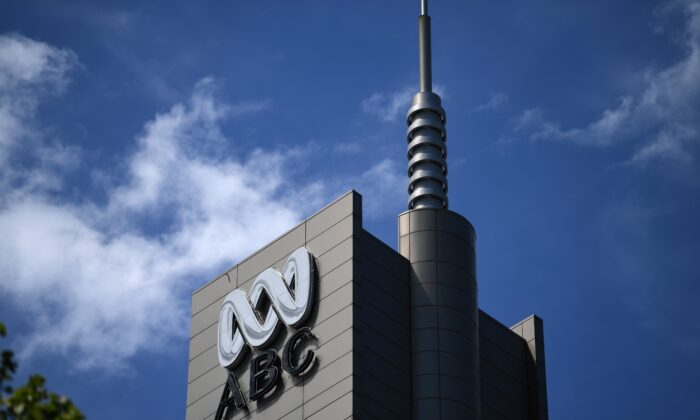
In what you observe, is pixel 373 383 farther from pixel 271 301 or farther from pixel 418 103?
pixel 418 103

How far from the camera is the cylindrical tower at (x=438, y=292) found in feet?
269

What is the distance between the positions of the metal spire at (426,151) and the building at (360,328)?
91 mm

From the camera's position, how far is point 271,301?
85125 mm

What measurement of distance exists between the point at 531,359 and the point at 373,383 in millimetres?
17710

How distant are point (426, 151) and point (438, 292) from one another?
10617mm

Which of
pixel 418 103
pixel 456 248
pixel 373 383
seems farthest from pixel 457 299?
pixel 418 103

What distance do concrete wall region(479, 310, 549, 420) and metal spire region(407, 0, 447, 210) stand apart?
8301 millimetres

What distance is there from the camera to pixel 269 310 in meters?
85.3

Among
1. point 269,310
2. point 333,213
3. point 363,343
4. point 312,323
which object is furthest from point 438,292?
point 269,310

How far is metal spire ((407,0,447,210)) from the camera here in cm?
8962

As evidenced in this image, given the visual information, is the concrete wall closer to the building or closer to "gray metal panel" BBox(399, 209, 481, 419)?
the building

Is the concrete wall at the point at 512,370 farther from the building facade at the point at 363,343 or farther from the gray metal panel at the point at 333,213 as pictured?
the gray metal panel at the point at 333,213

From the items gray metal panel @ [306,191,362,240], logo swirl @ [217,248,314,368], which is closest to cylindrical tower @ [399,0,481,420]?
gray metal panel @ [306,191,362,240]

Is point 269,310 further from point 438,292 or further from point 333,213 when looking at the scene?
point 438,292
